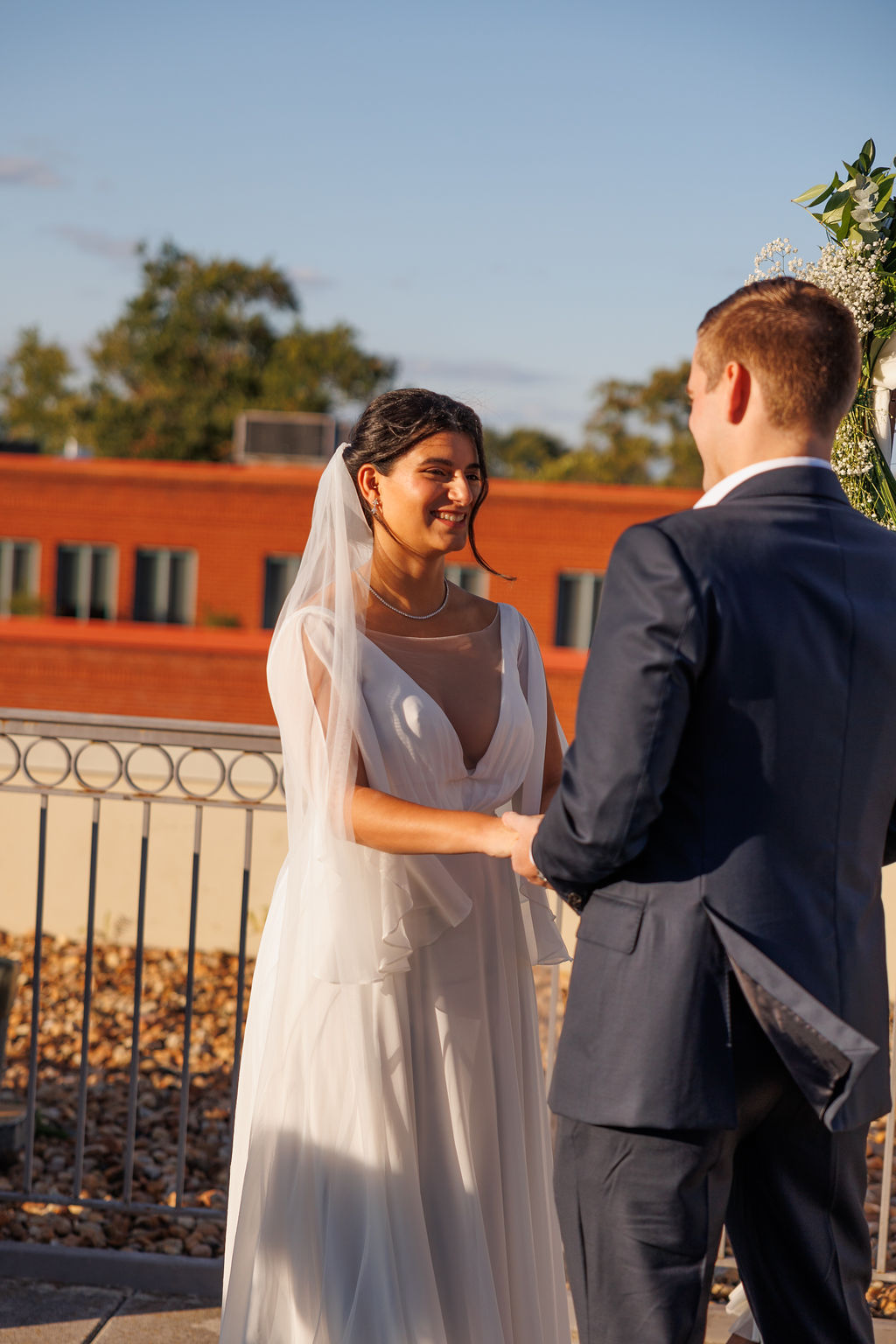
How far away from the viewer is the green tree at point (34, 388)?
189 ft

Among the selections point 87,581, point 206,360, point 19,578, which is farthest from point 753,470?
point 206,360

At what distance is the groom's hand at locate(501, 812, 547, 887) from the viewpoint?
204cm

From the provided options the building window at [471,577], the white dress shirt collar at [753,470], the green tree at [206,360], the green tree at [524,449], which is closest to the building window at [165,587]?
the building window at [471,577]

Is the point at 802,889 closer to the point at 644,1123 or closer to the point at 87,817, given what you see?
the point at 644,1123

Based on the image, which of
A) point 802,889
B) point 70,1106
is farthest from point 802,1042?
point 70,1106

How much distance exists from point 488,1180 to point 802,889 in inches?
47.0

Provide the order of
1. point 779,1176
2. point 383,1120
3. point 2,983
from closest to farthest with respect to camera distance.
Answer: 1. point 779,1176
2. point 383,1120
3. point 2,983

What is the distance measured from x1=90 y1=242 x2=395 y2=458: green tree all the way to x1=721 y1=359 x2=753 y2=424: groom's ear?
153 feet

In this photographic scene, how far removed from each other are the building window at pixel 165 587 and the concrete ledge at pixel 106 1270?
26416 millimetres

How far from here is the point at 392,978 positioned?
2525mm

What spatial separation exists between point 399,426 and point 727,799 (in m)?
1.27

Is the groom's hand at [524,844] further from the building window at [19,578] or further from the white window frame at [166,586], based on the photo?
the building window at [19,578]

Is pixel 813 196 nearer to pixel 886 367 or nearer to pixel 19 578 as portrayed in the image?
pixel 886 367

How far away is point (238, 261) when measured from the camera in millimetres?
50281
